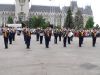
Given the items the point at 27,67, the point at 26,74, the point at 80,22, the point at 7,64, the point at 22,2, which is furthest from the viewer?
the point at 22,2

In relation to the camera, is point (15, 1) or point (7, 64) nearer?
point (7, 64)

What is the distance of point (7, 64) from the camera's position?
1862 cm

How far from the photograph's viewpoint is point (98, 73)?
15.8 meters

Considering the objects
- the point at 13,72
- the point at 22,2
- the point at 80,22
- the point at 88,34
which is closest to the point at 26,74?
the point at 13,72

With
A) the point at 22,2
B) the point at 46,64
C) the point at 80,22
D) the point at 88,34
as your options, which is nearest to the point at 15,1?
the point at 22,2

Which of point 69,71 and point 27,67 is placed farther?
point 27,67

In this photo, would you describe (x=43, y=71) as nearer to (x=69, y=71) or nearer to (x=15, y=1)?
(x=69, y=71)

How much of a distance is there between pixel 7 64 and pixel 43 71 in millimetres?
3013

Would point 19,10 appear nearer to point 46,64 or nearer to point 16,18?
point 16,18

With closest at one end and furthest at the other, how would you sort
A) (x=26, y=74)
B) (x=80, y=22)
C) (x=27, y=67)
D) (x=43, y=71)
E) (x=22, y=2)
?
(x=26, y=74), (x=43, y=71), (x=27, y=67), (x=80, y=22), (x=22, y=2)

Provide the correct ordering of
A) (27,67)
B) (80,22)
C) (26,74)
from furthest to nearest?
(80,22)
(27,67)
(26,74)

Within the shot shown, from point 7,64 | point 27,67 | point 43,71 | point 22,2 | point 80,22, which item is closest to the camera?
point 43,71

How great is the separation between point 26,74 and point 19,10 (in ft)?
609

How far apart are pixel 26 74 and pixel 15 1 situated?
607 ft
